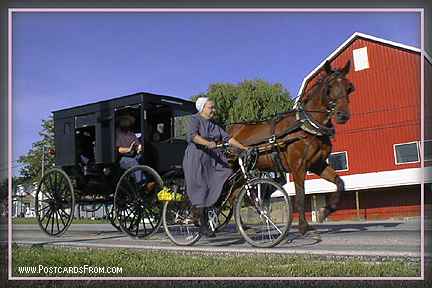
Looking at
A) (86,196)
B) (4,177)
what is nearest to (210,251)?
(4,177)

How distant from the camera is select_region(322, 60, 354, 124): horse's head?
6199 millimetres

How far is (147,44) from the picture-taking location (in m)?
6.19

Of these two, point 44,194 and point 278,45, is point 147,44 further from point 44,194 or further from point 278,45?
point 44,194

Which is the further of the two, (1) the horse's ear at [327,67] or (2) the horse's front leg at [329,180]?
(2) the horse's front leg at [329,180]

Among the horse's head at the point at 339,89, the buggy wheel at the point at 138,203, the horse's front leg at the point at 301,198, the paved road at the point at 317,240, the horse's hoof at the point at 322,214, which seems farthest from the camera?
the buggy wheel at the point at 138,203

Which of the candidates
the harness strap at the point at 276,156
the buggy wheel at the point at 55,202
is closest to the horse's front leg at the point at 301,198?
the harness strap at the point at 276,156

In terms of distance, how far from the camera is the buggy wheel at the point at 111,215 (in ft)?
24.7

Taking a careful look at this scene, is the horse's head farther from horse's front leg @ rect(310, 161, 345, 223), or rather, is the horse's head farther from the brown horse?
horse's front leg @ rect(310, 161, 345, 223)

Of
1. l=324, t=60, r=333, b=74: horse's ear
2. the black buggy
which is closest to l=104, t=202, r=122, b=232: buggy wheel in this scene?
the black buggy

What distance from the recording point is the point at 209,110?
636 centimetres

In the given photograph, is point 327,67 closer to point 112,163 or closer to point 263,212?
point 263,212

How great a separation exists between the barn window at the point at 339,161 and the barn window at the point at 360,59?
108cm

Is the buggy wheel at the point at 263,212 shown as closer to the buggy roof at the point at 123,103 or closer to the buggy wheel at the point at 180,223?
the buggy wheel at the point at 180,223

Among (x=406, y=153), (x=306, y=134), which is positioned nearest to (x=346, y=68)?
(x=306, y=134)
